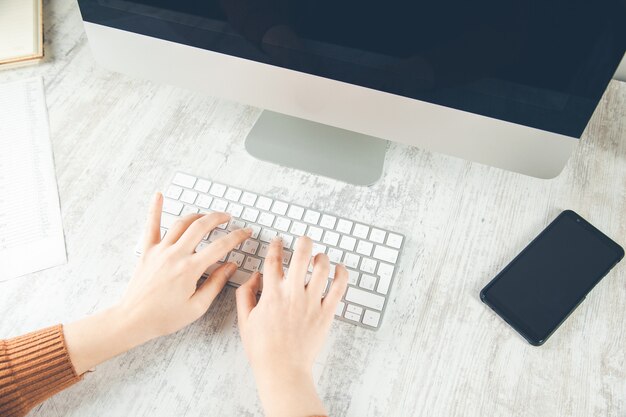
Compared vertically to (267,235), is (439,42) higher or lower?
higher

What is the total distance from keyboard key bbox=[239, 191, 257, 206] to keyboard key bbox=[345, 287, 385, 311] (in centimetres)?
18

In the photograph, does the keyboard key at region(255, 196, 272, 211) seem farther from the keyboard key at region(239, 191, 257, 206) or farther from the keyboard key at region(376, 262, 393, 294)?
the keyboard key at region(376, 262, 393, 294)

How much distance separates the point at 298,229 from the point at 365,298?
0.41 feet

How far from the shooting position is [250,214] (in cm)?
66

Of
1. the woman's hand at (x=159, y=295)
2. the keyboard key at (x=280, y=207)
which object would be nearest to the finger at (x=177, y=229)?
the woman's hand at (x=159, y=295)

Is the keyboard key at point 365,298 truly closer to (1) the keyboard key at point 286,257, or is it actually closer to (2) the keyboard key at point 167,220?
(1) the keyboard key at point 286,257

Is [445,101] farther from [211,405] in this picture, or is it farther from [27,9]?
[27,9]

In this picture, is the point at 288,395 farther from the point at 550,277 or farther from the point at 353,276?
the point at 550,277

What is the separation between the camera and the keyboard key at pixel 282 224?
0.64 m

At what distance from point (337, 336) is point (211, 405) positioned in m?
0.16

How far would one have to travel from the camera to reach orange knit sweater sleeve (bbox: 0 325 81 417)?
1.72 feet

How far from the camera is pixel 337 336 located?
581 mm

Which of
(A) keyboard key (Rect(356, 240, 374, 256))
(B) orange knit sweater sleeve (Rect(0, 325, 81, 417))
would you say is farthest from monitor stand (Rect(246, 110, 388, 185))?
(B) orange knit sweater sleeve (Rect(0, 325, 81, 417))

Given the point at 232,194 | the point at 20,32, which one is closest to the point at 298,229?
the point at 232,194
